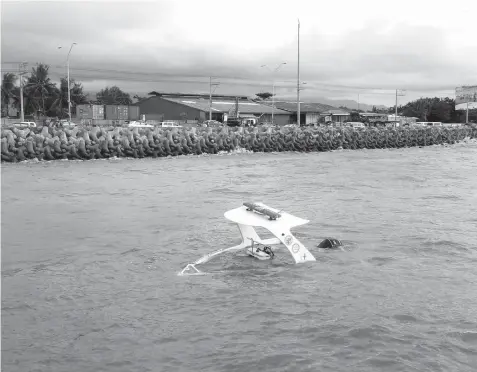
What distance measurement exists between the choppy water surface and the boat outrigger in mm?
188

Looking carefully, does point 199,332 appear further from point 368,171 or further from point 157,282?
point 368,171

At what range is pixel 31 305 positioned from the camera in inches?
283

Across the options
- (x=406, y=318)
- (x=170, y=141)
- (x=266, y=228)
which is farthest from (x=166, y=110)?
(x=406, y=318)

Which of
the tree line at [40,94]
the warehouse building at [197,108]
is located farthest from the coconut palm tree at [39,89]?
the warehouse building at [197,108]

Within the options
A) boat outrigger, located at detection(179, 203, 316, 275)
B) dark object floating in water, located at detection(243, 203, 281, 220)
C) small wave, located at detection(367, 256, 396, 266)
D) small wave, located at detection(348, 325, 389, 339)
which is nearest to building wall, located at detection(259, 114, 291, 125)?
small wave, located at detection(367, 256, 396, 266)

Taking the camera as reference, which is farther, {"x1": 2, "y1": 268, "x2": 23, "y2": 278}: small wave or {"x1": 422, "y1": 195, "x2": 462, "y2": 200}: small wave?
{"x1": 422, "y1": 195, "x2": 462, "y2": 200}: small wave

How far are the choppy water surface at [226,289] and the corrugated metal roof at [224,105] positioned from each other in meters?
58.6

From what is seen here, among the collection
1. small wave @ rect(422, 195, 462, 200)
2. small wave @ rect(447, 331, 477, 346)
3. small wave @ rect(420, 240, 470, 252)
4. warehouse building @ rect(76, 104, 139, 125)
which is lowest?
small wave @ rect(447, 331, 477, 346)

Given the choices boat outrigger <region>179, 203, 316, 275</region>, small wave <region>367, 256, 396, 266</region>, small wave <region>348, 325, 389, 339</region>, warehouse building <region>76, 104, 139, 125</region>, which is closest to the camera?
small wave <region>348, 325, 389, 339</region>

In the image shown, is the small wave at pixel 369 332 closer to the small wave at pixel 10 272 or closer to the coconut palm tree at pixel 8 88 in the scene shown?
the small wave at pixel 10 272

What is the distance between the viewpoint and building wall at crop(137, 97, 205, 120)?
71062 millimetres

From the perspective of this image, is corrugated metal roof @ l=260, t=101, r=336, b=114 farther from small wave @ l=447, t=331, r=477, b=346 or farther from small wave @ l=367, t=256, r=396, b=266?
small wave @ l=447, t=331, r=477, b=346

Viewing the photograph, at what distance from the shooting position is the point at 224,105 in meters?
77.6

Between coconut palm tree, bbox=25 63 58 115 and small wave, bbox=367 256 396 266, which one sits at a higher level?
coconut palm tree, bbox=25 63 58 115
